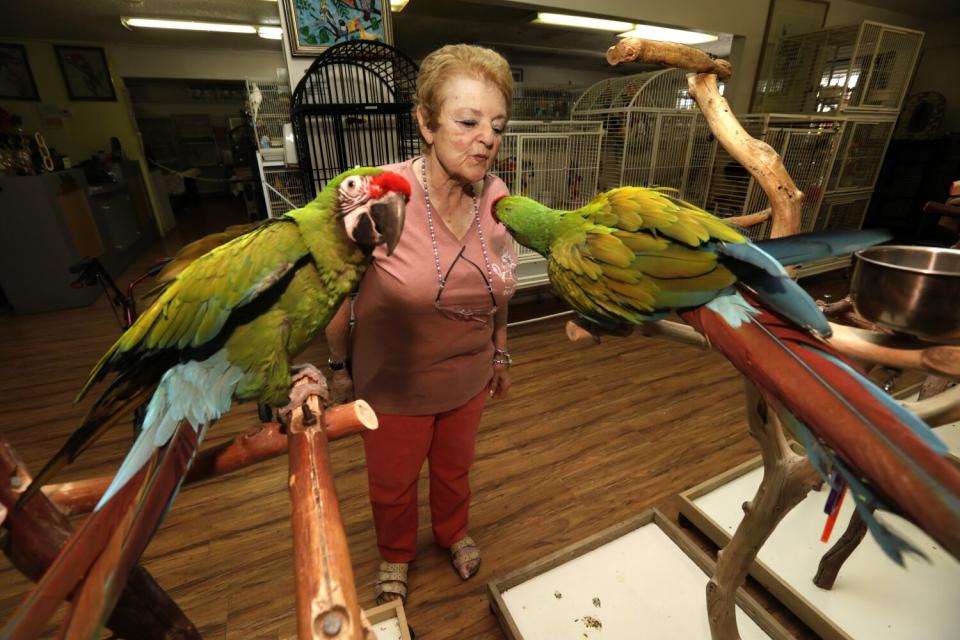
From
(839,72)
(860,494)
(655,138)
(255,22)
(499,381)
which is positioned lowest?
(499,381)

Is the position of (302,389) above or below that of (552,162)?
below

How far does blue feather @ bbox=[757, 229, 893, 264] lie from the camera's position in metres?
0.76

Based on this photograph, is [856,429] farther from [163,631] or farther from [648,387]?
[648,387]

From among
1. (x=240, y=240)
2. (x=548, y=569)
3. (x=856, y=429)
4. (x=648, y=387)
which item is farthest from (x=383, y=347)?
(x=648, y=387)

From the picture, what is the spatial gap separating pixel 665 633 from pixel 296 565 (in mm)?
1440

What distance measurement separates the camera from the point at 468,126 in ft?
3.12

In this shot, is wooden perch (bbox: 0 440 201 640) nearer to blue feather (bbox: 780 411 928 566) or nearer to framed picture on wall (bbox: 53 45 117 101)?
blue feather (bbox: 780 411 928 566)

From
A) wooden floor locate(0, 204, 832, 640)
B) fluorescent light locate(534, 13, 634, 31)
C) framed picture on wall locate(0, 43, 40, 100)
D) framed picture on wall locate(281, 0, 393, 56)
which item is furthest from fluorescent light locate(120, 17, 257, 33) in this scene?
wooden floor locate(0, 204, 832, 640)

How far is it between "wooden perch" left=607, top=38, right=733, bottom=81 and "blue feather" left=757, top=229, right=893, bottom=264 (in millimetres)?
653

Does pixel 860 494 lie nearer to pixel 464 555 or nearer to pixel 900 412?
pixel 900 412

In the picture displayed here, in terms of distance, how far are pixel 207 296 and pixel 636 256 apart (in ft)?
2.83

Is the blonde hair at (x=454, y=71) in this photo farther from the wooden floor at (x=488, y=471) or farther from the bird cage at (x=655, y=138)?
the bird cage at (x=655, y=138)

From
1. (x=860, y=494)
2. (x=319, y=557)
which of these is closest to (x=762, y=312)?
(x=860, y=494)

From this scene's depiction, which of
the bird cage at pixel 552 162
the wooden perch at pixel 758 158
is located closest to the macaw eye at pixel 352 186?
the wooden perch at pixel 758 158
